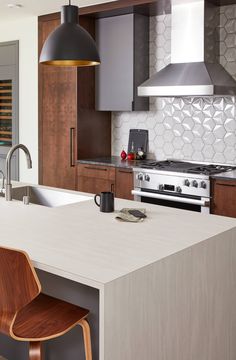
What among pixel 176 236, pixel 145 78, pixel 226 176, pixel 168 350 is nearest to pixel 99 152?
pixel 145 78

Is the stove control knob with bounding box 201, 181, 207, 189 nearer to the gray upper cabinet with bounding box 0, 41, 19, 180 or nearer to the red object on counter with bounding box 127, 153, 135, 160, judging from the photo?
the red object on counter with bounding box 127, 153, 135, 160

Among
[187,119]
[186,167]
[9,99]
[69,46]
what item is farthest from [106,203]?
[9,99]

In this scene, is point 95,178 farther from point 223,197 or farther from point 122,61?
point 223,197

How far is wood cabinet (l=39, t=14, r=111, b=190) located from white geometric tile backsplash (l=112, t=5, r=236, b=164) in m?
0.35

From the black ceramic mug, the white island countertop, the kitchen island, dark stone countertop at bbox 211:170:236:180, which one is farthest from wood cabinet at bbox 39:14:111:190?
the kitchen island

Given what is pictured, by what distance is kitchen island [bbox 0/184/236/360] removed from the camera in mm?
1851

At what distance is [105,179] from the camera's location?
501cm

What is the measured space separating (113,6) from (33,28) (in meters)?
1.29

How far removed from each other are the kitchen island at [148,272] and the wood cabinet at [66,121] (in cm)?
260

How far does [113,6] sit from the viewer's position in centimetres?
487

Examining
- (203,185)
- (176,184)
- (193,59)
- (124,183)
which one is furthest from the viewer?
(124,183)

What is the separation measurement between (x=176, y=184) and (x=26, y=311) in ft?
8.27

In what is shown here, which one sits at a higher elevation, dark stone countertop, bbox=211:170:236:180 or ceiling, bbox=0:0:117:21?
ceiling, bbox=0:0:117:21

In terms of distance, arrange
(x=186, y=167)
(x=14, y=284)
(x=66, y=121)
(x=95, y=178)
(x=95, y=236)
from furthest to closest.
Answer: (x=66, y=121), (x=95, y=178), (x=186, y=167), (x=95, y=236), (x=14, y=284)
